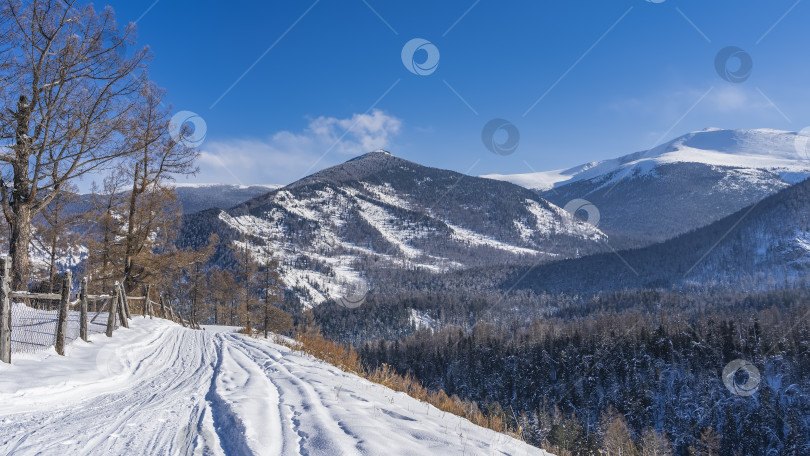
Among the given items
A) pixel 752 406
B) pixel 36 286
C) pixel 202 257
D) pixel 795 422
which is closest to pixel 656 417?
pixel 752 406

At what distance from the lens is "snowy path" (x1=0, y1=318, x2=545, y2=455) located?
4113 millimetres

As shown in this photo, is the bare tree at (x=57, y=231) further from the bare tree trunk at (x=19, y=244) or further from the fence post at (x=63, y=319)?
the fence post at (x=63, y=319)

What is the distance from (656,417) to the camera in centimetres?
9431

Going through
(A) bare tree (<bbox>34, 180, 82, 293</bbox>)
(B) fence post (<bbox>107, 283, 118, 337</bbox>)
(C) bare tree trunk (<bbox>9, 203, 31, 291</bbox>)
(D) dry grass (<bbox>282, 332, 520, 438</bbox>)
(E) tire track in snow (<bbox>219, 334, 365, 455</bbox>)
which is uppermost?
(A) bare tree (<bbox>34, 180, 82, 293</bbox>)

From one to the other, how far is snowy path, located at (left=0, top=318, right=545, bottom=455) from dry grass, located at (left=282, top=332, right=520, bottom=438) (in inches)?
32.9

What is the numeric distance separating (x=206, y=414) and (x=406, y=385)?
5809 millimetres

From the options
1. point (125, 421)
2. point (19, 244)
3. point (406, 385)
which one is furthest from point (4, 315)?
point (406, 385)

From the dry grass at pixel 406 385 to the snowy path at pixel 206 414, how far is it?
83 centimetres

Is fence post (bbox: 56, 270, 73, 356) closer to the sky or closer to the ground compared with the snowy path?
closer to the sky

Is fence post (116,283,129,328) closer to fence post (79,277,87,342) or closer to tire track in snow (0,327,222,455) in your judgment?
fence post (79,277,87,342)

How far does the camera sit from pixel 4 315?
688 centimetres

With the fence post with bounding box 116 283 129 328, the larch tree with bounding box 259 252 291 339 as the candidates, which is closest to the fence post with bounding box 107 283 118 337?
the fence post with bounding box 116 283 129 328

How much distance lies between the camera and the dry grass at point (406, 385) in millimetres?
7973

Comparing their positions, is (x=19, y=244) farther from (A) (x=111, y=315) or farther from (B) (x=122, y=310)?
(B) (x=122, y=310)
